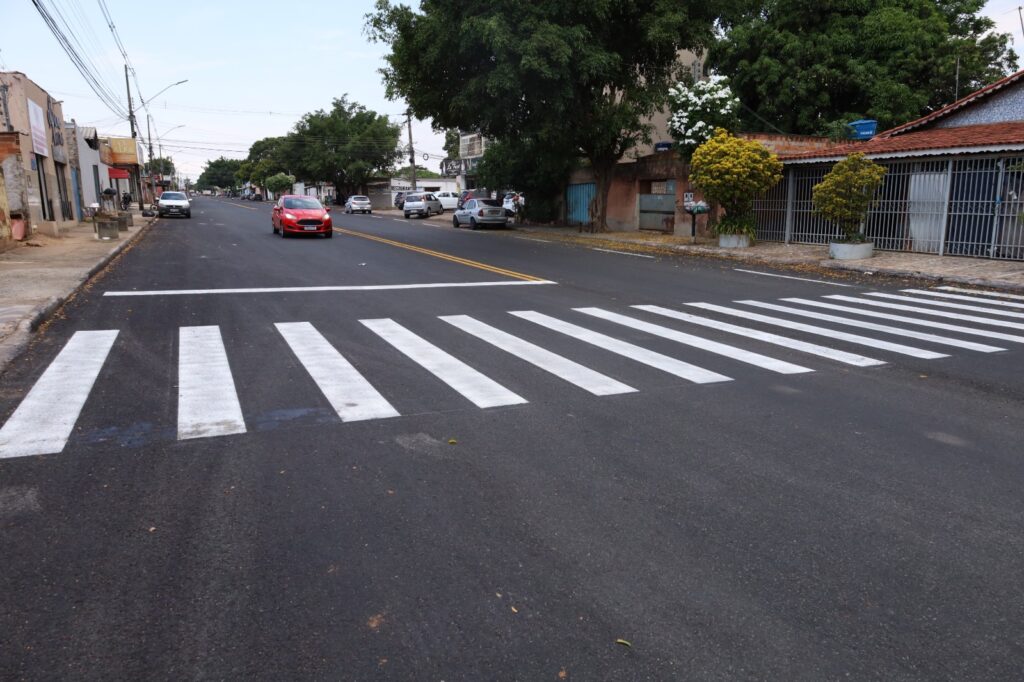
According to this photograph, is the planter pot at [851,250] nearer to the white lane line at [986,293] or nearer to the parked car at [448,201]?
the white lane line at [986,293]

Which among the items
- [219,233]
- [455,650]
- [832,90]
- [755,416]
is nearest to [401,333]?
[755,416]

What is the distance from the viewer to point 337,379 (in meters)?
6.95

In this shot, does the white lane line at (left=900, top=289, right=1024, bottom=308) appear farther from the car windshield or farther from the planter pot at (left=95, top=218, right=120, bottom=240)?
the planter pot at (left=95, top=218, right=120, bottom=240)

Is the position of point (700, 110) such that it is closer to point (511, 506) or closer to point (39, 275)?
point (39, 275)

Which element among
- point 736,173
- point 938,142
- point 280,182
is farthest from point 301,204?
point 280,182

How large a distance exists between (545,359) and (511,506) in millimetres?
3708

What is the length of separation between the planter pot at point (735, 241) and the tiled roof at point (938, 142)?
2.74 meters

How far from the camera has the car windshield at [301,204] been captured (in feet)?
90.0

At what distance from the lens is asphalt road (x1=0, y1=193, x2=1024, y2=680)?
295cm

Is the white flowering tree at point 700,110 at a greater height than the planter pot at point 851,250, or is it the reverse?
the white flowering tree at point 700,110

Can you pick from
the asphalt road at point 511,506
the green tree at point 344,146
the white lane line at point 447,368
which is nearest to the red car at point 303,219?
the asphalt road at point 511,506

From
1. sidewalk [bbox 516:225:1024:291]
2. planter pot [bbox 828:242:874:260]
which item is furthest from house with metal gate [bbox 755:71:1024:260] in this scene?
planter pot [bbox 828:242:874:260]

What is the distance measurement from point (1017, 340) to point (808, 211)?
14938 mm

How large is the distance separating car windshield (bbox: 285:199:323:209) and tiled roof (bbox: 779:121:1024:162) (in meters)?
16.7
